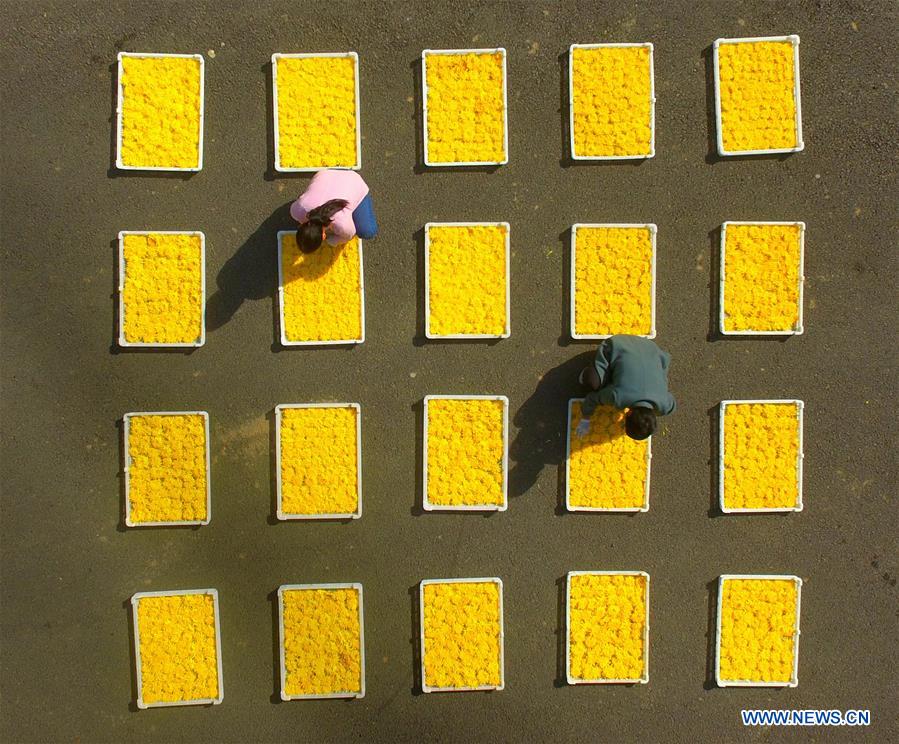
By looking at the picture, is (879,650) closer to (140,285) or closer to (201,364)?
(201,364)

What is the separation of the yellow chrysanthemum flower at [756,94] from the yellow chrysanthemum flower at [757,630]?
3251mm

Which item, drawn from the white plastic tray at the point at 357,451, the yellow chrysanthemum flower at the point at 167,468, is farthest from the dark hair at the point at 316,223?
the yellow chrysanthemum flower at the point at 167,468

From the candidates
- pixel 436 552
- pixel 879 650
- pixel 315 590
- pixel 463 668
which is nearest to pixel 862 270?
pixel 879 650

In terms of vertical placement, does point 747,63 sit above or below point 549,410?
above

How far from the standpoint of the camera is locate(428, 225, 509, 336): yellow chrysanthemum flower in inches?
158

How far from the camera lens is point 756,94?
3992mm

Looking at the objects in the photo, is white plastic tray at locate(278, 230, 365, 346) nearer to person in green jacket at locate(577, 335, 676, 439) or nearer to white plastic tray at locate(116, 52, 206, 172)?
white plastic tray at locate(116, 52, 206, 172)

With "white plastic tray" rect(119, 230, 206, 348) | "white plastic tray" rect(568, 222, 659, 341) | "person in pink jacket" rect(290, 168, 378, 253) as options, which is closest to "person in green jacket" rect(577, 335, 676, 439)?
"white plastic tray" rect(568, 222, 659, 341)

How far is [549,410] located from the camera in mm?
4086

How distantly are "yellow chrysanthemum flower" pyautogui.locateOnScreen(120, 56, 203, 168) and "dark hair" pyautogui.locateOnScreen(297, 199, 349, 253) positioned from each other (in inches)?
47.2

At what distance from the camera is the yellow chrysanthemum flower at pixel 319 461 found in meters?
4.05

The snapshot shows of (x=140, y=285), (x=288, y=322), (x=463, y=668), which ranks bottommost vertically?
(x=463, y=668)

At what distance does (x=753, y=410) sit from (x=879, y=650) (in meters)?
2.06

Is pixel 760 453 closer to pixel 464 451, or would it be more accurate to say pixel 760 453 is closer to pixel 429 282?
pixel 464 451
